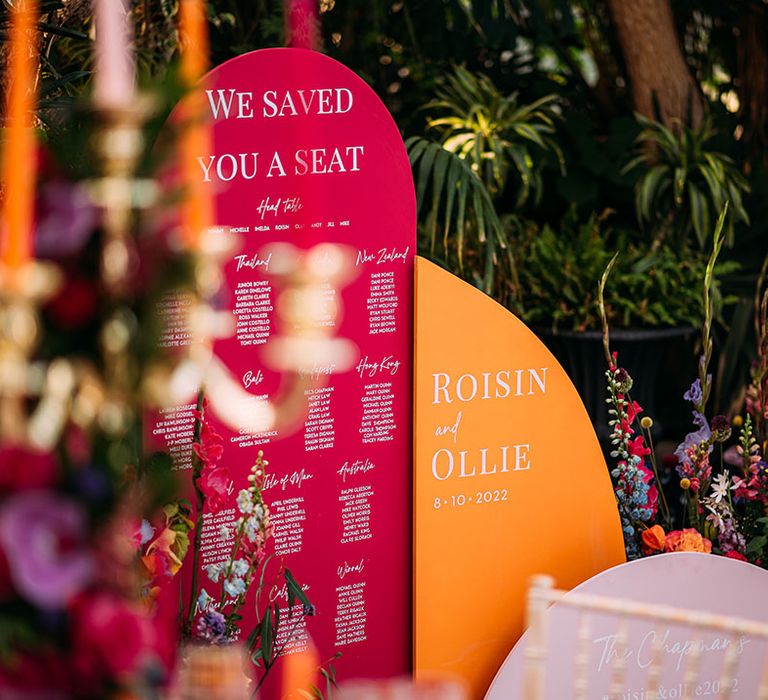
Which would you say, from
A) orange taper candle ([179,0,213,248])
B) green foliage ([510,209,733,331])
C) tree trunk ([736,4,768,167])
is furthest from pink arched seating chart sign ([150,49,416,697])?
tree trunk ([736,4,768,167])

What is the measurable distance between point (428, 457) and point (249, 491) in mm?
548

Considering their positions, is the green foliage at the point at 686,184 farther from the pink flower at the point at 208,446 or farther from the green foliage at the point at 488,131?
the pink flower at the point at 208,446

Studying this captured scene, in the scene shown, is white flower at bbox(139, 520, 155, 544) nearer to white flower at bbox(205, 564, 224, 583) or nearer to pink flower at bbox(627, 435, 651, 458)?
white flower at bbox(205, 564, 224, 583)

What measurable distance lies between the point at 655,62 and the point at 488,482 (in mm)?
2541

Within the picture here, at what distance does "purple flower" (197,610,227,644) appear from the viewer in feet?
8.06

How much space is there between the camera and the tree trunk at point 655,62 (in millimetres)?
4762

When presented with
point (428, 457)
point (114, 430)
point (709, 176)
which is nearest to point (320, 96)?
point (428, 457)

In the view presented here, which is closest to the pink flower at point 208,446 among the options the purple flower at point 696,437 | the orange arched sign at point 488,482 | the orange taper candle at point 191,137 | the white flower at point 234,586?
the white flower at point 234,586

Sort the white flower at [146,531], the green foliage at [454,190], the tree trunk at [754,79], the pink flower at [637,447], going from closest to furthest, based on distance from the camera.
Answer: the white flower at [146,531], the pink flower at [637,447], the green foliage at [454,190], the tree trunk at [754,79]

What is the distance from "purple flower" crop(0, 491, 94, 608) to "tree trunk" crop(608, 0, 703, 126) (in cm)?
395

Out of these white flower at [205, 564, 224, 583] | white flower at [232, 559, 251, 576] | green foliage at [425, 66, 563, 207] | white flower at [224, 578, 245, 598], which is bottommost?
white flower at [224, 578, 245, 598]

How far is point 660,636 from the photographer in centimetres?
282

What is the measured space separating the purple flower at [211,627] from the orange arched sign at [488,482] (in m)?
0.59

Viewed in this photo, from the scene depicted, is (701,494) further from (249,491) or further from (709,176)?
(709,176)
